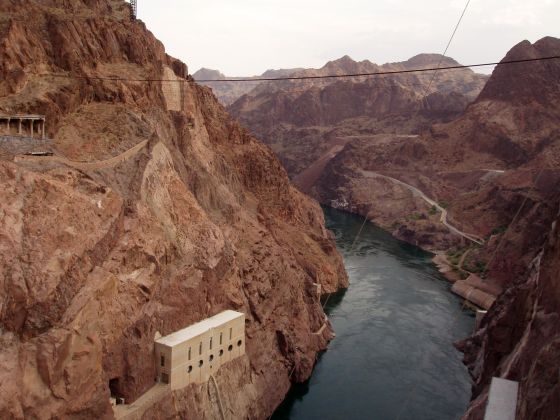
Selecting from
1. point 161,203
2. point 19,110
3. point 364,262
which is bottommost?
point 364,262

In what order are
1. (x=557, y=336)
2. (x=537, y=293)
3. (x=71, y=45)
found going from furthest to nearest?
(x=71, y=45)
(x=537, y=293)
(x=557, y=336)

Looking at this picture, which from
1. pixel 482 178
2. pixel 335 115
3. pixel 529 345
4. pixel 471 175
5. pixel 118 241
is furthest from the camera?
pixel 335 115

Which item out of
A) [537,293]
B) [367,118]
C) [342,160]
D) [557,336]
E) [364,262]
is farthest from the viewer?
[367,118]

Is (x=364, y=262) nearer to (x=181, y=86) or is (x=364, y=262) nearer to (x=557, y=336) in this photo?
(x=181, y=86)

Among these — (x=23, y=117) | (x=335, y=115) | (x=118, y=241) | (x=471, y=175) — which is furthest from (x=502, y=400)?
(x=335, y=115)

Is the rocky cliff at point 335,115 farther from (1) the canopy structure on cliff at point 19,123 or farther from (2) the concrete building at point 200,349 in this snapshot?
(1) the canopy structure on cliff at point 19,123

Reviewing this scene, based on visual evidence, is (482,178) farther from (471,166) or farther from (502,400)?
(502,400)

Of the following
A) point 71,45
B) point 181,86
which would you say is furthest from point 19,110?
point 181,86
